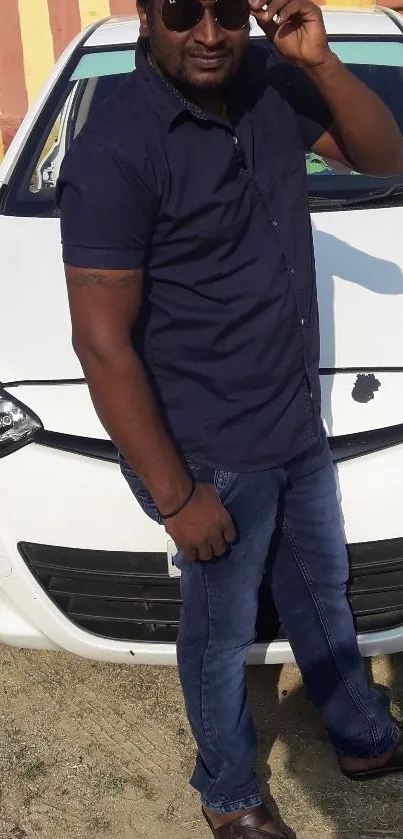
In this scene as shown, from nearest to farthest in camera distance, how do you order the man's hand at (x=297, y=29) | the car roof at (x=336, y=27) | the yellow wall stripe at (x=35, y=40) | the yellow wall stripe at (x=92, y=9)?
the man's hand at (x=297, y=29)
the car roof at (x=336, y=27)
the yellow wall stripe at (x=92, y=9)
the yellow wall stripe at (x=35, y=40)

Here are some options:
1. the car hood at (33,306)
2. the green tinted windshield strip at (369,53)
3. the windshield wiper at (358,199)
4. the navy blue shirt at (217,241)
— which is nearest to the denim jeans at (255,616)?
the navy blue shirt at (217,241)

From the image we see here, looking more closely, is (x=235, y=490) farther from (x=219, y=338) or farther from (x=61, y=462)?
(x=61, y=462)

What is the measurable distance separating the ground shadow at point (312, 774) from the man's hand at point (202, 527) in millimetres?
798

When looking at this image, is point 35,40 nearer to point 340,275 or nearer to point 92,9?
point 92,9

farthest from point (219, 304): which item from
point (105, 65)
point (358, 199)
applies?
point (105, 65)

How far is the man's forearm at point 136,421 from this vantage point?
1.46 m

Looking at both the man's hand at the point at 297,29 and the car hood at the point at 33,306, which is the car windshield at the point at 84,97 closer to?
the car hood at the point at 33,306

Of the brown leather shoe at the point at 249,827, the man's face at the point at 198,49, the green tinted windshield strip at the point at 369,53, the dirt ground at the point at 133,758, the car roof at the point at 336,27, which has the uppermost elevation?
the man's face at the point at 198,49

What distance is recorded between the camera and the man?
55.7 inches

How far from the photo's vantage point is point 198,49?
1435 mm

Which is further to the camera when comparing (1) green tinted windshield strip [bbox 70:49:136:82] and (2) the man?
(1) green tinted windshield strip [bbox 70:49:136:82]

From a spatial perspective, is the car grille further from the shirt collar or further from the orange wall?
the orange wall

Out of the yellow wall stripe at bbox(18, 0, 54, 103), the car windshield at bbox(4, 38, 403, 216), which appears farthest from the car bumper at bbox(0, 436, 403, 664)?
the yellow wall stripe at bbox(18, 0, 54, 103)

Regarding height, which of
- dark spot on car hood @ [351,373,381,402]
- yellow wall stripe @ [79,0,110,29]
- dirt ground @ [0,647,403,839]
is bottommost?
dirt ground @ [0,647,403,839]
